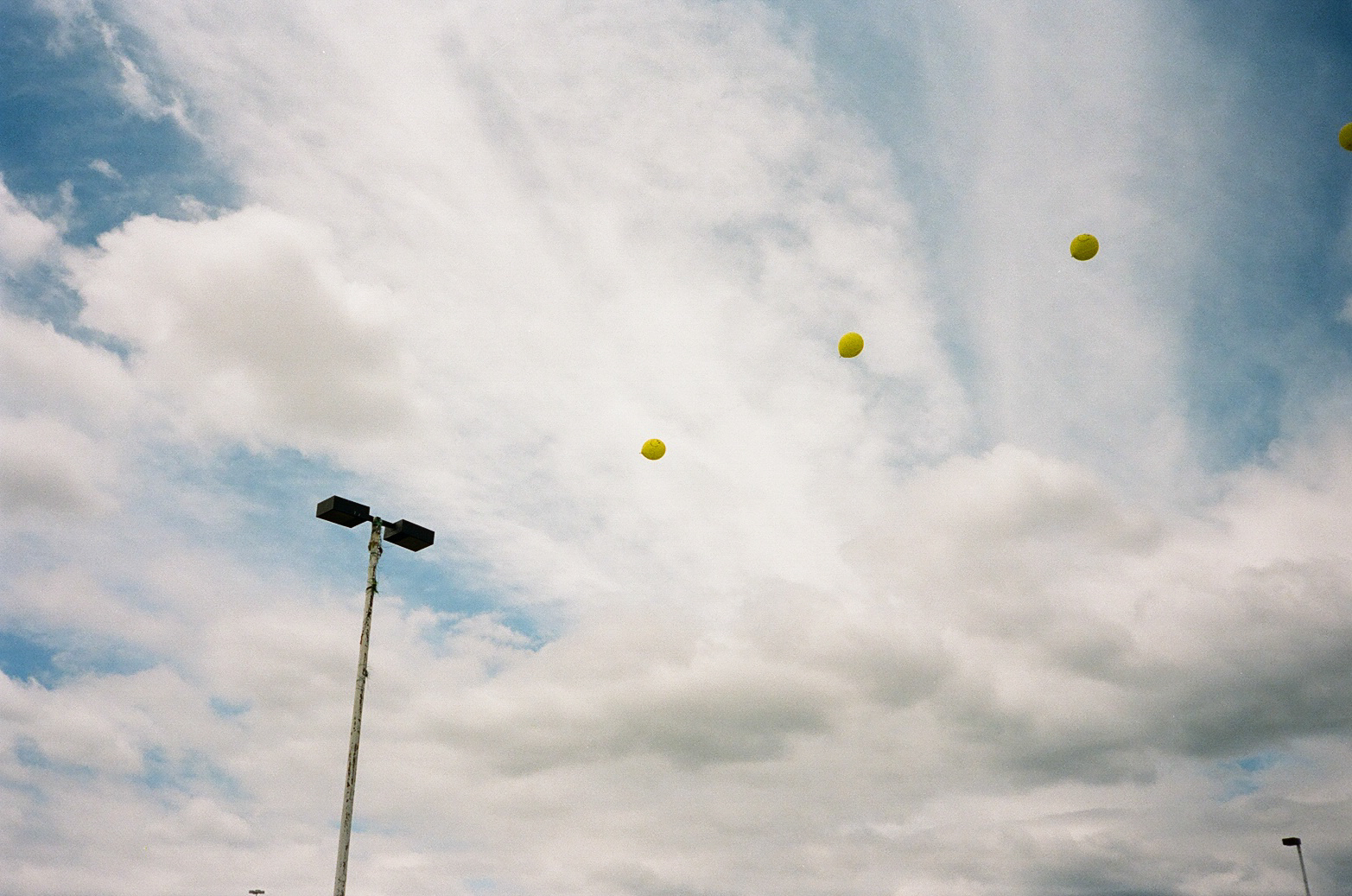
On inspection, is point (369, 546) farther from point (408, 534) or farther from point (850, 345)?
point (850, 345)

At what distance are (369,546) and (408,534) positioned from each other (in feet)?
2.45

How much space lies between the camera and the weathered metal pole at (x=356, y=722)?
1516 cm

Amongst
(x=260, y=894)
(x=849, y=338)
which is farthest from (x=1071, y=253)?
(x=260, y=894)

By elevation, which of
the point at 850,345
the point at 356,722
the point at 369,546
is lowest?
the point at 356,722

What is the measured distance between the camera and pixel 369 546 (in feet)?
57.7

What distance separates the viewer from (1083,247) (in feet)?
54.7

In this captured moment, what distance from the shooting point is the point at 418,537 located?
58.5 feet

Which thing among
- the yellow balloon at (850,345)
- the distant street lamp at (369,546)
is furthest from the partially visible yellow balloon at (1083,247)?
the distant street lamp at (369,546)

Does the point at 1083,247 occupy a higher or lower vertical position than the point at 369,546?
higher

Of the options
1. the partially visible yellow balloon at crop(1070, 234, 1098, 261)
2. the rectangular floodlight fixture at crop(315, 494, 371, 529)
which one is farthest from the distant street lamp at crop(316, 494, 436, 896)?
the partially visible yellow balloon at crop(1070, 234, 1098, 261)

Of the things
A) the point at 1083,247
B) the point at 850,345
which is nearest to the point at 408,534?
the point at 850,345

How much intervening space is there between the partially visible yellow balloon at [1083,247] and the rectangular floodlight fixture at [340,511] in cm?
1383

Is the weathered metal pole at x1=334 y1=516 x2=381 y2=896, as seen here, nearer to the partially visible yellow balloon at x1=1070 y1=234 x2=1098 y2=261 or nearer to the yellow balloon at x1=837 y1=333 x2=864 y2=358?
the yellow balloon at x1=837 y1=333 x2=864 y2=358

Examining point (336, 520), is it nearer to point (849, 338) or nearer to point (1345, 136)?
point (849, 338)
